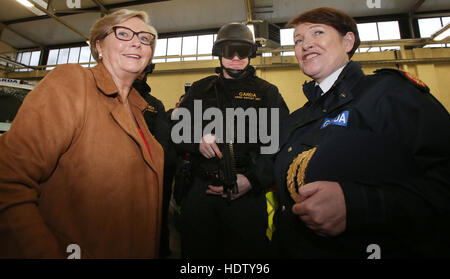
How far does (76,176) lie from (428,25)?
11648 millimetres

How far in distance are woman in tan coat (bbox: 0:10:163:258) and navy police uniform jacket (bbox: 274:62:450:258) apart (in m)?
0.98

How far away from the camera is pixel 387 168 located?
0.96 meters

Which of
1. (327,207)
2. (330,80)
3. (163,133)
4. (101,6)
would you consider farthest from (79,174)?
(101,6)

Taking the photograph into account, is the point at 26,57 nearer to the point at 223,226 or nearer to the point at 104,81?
the point at 104,81

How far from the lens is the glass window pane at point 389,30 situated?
795cm

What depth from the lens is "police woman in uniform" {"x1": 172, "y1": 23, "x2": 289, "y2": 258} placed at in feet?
6.48

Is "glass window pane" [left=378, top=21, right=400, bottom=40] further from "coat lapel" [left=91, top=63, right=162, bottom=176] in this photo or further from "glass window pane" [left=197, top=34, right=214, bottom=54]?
"coat lapel" [left=91, top=63, right=162, bottom=176]

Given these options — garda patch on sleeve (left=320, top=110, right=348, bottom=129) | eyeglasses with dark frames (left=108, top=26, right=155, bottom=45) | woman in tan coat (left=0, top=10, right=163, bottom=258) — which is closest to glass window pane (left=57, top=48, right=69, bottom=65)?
eyeglasses with dark frames (left=108, top=26, right=155, bottom=45)

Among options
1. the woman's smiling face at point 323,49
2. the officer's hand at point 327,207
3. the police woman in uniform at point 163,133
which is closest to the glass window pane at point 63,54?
the police woman in uniform at point 163,133

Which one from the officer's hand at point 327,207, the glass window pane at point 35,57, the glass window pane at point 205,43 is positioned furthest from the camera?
the glass window pane at point 35,57

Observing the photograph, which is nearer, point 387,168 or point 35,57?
point 387,168

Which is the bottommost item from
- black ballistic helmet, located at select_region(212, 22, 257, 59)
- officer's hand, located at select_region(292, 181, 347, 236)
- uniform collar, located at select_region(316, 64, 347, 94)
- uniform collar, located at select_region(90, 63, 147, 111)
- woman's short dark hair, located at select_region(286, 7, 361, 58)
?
officer's hand, located at select_region(292, 181, 347, 236)

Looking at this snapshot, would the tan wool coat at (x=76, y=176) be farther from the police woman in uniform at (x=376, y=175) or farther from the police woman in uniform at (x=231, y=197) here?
the police woman in uniform at (x=376, y=175)

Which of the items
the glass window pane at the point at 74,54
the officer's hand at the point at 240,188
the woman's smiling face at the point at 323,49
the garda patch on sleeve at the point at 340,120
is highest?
the glass window pane at the point at 74,54
